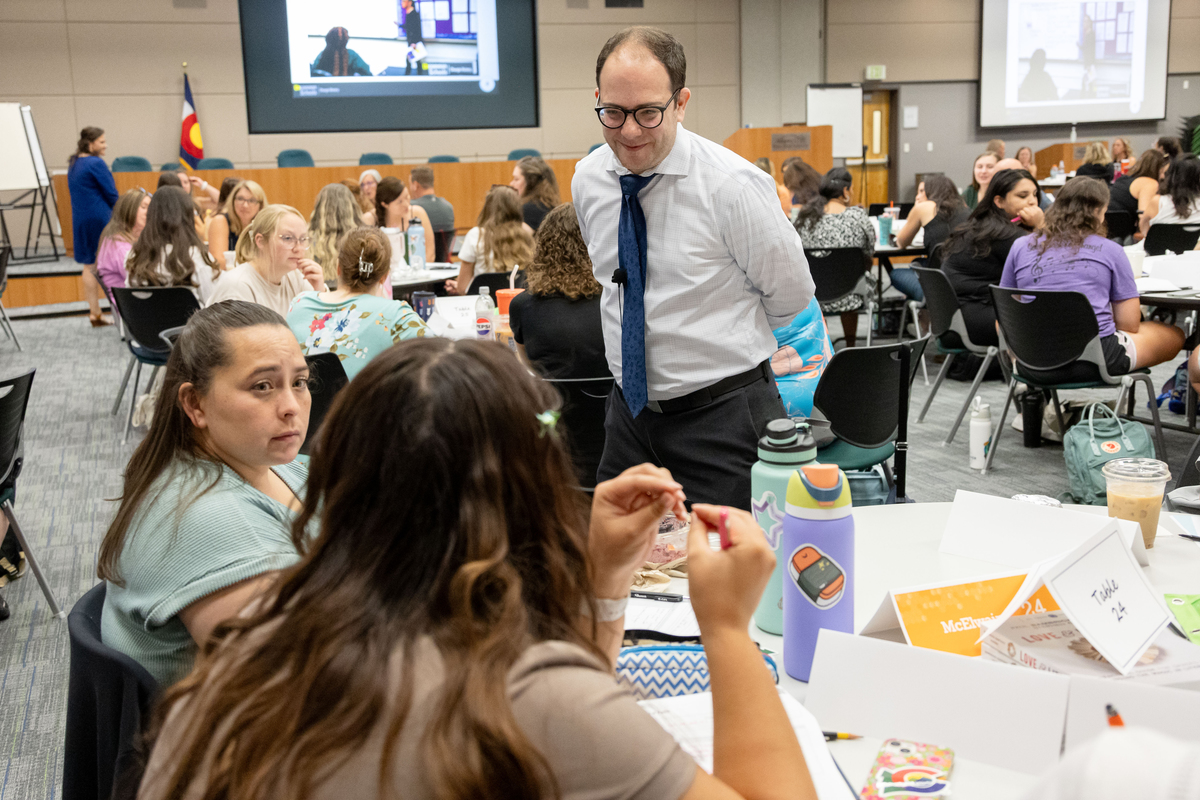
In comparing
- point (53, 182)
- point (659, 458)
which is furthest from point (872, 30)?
point (659, 458)

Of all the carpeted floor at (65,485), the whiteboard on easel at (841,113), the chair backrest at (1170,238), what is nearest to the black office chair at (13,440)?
the carpeted floor at (65,485)

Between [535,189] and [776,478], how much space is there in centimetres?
510

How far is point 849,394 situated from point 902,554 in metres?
1.47

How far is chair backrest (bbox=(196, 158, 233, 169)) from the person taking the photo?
10.3 meters

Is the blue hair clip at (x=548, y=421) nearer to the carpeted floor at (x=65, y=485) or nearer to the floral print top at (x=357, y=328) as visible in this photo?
the carpeted floor at (x=65, y=485)

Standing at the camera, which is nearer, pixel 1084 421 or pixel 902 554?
pixel 902 554

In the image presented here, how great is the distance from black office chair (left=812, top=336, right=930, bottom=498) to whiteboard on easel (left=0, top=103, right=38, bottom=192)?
9109mm

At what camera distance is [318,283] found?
3.75 meters

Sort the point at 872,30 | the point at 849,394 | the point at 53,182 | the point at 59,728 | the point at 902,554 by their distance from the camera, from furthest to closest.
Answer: the point at 872,30 < the point at 53,182 < the point at 849,394 < the point at 59,728 < the point at 902,554

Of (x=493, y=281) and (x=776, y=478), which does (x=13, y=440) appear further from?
(x=776, y=478)

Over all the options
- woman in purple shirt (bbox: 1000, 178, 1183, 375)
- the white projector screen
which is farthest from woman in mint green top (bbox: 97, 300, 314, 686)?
the white projector screen

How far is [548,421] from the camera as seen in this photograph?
81cm

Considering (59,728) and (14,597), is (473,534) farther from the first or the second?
(14,597)

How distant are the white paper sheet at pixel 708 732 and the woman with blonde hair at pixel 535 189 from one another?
5.04 meters
